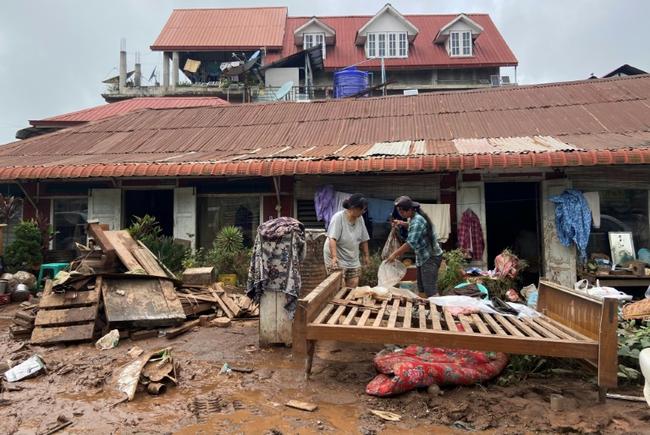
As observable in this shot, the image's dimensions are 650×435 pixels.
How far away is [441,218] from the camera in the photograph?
7.85 m

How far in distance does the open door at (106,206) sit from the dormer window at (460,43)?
23.9m

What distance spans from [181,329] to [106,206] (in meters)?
5.12

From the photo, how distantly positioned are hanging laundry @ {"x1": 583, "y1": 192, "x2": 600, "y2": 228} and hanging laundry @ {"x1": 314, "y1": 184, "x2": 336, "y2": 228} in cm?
455

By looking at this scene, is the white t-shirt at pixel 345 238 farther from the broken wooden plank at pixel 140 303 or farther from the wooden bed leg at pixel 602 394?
the wooden bed leg at pixel 602 394

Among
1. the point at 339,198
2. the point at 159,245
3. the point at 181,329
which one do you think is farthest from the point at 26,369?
the point at 339,198

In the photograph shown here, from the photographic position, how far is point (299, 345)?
3.39 m

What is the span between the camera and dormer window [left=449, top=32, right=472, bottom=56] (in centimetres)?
2666

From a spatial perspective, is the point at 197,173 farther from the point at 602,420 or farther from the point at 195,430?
the point at 602,420

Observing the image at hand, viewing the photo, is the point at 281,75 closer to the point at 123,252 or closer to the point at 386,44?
the point at 386,44

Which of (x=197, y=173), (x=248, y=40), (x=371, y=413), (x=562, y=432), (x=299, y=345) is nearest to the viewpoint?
(x=562, y=432)

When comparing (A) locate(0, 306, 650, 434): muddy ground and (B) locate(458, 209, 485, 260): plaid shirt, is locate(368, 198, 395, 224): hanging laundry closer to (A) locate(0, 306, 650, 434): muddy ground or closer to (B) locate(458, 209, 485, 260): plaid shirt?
(B) locate(458, 209, 485, 260): plaid shirt

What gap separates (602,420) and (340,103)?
10817 mm

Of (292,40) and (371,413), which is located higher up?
(292,40)

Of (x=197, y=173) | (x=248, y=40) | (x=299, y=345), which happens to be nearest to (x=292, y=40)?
(x=248, y=40)
